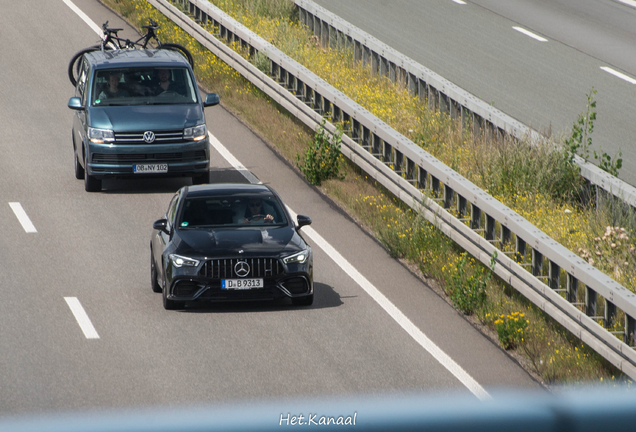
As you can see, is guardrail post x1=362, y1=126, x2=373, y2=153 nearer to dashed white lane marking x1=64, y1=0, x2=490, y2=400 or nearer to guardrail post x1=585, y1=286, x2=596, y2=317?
dashed white lane marking x1=64, y1=0, x2=490, y2=400

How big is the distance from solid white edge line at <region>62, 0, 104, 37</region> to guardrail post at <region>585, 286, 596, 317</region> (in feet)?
63.9

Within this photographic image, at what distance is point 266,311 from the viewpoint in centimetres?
1128

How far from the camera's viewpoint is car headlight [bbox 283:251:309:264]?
36.2ft

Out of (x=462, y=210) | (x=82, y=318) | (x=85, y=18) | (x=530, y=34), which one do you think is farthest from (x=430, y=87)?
(x=85, y=18)

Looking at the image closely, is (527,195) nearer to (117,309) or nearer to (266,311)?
(266,311)

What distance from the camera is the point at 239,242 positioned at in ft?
36.6

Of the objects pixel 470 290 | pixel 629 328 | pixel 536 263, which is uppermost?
pixel 629 328

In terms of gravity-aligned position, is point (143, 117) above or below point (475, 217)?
below

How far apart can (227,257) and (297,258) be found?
756 mm

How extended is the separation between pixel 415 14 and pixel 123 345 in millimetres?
20325

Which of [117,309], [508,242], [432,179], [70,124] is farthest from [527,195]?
[70,124]

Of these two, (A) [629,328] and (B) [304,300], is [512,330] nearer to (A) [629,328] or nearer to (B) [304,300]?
(A) [629,328]

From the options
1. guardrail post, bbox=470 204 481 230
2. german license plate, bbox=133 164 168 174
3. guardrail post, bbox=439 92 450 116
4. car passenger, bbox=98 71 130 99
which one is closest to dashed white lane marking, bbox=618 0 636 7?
guardrail post, bbox=439 92 450 116

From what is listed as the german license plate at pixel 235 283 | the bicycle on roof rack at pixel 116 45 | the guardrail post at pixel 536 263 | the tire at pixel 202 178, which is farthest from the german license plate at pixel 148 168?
the guardrail post at pixel 536 263
